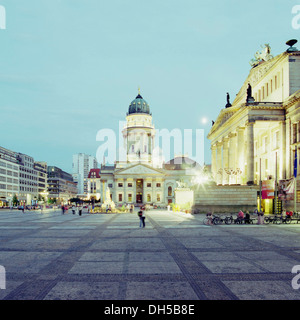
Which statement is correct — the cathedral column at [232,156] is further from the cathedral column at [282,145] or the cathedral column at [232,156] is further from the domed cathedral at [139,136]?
the domed cathedral at [139,136]

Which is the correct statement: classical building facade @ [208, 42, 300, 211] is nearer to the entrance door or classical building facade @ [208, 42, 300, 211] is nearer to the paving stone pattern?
the paving stone pattern

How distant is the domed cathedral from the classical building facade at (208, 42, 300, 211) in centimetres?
8896

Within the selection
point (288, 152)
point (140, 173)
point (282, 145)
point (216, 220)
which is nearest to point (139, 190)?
point (140, 173)

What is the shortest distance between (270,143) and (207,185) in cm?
1428

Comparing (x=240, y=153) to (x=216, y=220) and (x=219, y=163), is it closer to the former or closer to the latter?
(x=219, y=163)

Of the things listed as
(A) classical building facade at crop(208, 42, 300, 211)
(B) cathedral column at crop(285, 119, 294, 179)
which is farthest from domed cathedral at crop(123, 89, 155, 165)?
(B) cathedral column at crop(285, 119, 294, 179)

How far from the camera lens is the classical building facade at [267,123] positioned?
47.4 meters

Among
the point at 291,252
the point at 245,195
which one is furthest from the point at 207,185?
the point at 291,252

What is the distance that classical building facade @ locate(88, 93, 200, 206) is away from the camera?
138 meters

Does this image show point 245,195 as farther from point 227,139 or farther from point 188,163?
point 188,163

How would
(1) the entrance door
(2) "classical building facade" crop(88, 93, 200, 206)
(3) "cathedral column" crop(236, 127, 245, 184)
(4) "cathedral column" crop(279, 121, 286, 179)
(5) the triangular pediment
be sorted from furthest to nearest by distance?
(1) the entrance door, (2) "classical building facade" crop(88, 93, 200, 206), (5) the triangular pediment, (3) "cathedral column" crop(236, 127, 245, 184), (4) "cathedral column" crop(279, 121, 286, 179)

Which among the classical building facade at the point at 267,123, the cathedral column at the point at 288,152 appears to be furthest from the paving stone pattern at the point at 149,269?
the cathedral column at the point at 288,152

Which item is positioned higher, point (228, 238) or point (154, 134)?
point (154, 134)
